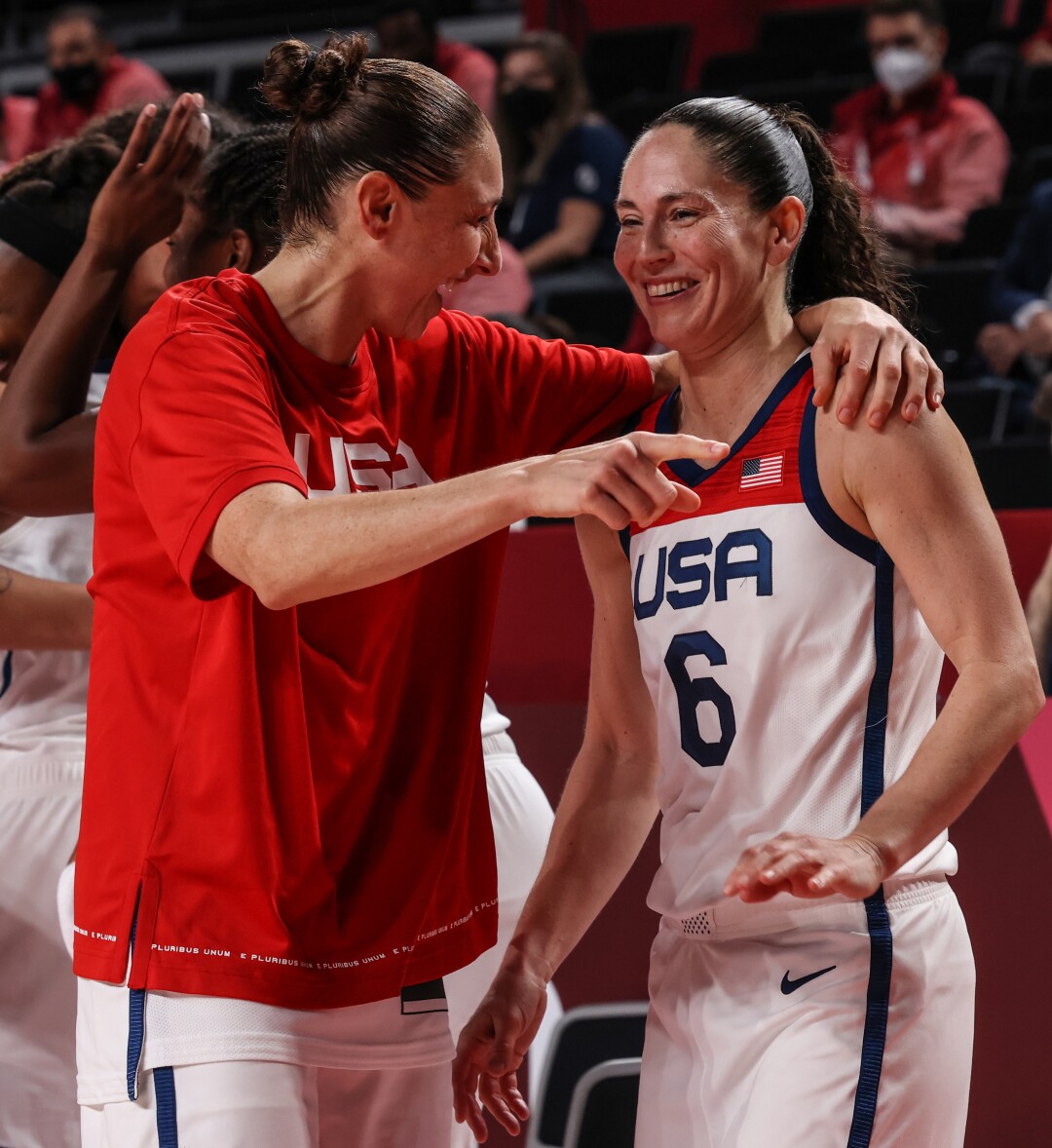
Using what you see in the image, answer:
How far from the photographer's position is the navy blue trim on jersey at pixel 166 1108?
1.80m

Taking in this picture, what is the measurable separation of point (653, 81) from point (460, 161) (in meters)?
7.39

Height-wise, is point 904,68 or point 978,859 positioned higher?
point 904,68

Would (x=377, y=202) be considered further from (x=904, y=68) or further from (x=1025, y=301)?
(x=904, y=68)

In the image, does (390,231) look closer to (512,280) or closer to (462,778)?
(462,778)

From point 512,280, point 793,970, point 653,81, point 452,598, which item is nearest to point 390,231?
point 452,598

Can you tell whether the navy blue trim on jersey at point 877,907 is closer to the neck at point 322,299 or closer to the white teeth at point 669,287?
the white teeth at point 669,287

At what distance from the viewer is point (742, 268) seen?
6.98 feet

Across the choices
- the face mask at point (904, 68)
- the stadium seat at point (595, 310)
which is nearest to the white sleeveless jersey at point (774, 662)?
the stadium seat at point (595, 310)

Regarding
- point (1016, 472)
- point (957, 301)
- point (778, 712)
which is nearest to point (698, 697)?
point (778, 712)

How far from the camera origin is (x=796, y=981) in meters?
1.93

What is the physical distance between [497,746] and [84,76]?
6947 mm

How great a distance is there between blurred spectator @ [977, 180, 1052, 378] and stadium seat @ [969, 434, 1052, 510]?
3.91ft

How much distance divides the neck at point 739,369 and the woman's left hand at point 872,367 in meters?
0.09

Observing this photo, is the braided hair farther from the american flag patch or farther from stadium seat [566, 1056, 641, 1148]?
stadium seat [566, 1056, 641, 1148]
